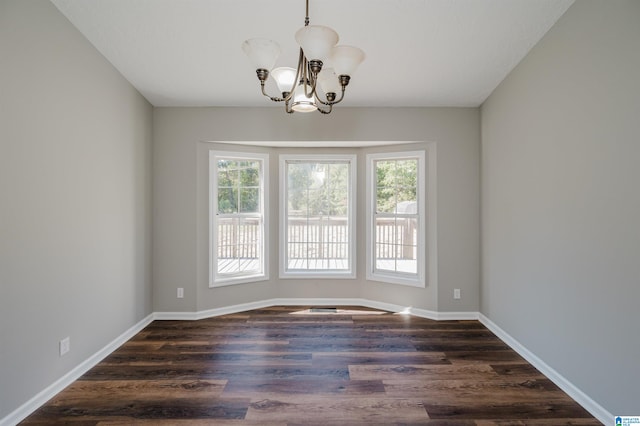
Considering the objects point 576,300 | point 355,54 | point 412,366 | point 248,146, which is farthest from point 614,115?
point 248,146

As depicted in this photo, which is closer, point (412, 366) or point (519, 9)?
point (519, 9)

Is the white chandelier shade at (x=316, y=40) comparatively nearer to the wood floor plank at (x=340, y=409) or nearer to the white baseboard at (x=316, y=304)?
the wood floor plank at (x=340, y=409)

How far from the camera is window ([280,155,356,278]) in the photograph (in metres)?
4.20

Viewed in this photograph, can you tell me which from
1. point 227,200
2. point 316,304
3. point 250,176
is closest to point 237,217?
point 227,200

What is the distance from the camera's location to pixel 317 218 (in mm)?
4266

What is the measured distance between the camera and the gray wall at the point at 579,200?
5.71 feet

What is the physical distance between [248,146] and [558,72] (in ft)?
10.4

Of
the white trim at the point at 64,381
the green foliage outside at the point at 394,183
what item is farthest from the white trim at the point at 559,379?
the white trim at the point at 64,381

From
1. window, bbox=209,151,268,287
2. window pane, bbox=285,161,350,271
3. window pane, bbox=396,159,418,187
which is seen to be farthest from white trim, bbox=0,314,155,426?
window pane, bbox=396,159,418,187

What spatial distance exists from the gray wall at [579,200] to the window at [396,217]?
988mm

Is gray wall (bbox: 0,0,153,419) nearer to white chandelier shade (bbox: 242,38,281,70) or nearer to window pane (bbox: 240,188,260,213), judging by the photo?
window pane (bbox: 240,188,260,213)

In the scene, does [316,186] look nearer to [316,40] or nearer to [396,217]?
[396,217]

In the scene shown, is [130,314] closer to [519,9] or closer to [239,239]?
[239,239]

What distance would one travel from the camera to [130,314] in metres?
3.23
